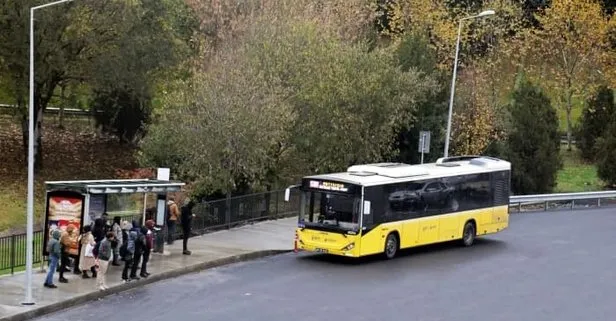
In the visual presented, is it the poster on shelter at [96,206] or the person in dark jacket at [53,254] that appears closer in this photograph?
the person in dark jacket at [53,254]

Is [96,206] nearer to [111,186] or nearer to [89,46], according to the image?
[111,186]

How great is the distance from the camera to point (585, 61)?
5847 centimetres

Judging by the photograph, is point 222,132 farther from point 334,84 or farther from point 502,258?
point 502,258

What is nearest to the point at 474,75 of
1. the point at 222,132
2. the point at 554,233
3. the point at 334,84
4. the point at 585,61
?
the point at 585,61

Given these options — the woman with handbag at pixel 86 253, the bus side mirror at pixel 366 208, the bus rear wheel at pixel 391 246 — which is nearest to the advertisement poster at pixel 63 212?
the woman with handbag at pixel 86 253

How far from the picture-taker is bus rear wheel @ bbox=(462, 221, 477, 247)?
96.0 ft

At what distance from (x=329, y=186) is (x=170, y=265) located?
507cm

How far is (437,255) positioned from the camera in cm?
2756

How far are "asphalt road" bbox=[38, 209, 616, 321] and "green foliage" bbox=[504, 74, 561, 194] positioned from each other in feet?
44.7

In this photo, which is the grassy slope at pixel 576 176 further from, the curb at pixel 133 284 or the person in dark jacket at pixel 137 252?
the person in dark jacket at pixel 137 252

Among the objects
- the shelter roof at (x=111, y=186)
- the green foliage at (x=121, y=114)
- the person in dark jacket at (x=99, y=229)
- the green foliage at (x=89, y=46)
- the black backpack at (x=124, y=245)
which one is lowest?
the black backpack at (x=124, y=245)

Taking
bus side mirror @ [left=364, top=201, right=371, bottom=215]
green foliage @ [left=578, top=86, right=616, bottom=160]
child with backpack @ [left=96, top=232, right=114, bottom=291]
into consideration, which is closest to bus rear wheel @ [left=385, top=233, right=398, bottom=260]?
bus side mirror @ [left=364, top=201, right=371, bottom=215]

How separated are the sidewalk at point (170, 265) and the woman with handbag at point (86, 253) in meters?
0.28

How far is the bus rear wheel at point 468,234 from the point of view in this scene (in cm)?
2927
